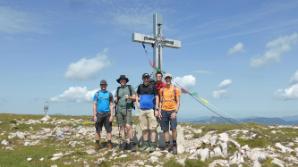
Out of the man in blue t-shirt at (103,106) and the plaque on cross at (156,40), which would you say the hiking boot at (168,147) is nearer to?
the man in blue t-shirt at (103,106)

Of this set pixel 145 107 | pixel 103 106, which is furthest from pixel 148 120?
pixel 103 106

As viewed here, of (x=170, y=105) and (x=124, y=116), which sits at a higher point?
(x=170, y=105)

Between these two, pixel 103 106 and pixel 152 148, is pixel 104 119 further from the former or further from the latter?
pixel 152 148

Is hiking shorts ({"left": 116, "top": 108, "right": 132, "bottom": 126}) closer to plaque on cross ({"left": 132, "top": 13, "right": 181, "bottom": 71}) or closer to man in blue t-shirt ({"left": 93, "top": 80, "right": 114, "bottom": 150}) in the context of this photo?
man in blue t-shirt ({"left": 93, "top": 80, "right": 114, "bottom": 150})

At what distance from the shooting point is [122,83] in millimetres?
16922

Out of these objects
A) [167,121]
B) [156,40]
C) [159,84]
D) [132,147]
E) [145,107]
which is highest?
[156,40]

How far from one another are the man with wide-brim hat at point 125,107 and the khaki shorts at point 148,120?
677 millimetres

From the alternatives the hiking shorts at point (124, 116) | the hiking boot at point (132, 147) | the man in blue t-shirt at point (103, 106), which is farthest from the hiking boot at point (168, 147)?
the man in blue t-shirt at point (103, 106)

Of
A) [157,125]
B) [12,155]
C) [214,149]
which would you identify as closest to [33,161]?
[12,155]

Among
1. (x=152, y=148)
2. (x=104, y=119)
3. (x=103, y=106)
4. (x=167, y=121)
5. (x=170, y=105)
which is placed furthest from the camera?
(x=104, y=119)

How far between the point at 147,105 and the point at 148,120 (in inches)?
25.9

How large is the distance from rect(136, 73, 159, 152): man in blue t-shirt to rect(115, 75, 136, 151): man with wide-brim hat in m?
0.51

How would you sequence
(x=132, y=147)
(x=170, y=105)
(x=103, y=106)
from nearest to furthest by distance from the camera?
(x=170, y=105), (x=132, y=147), (x=103, y=106)

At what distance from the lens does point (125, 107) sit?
17.1 meters
